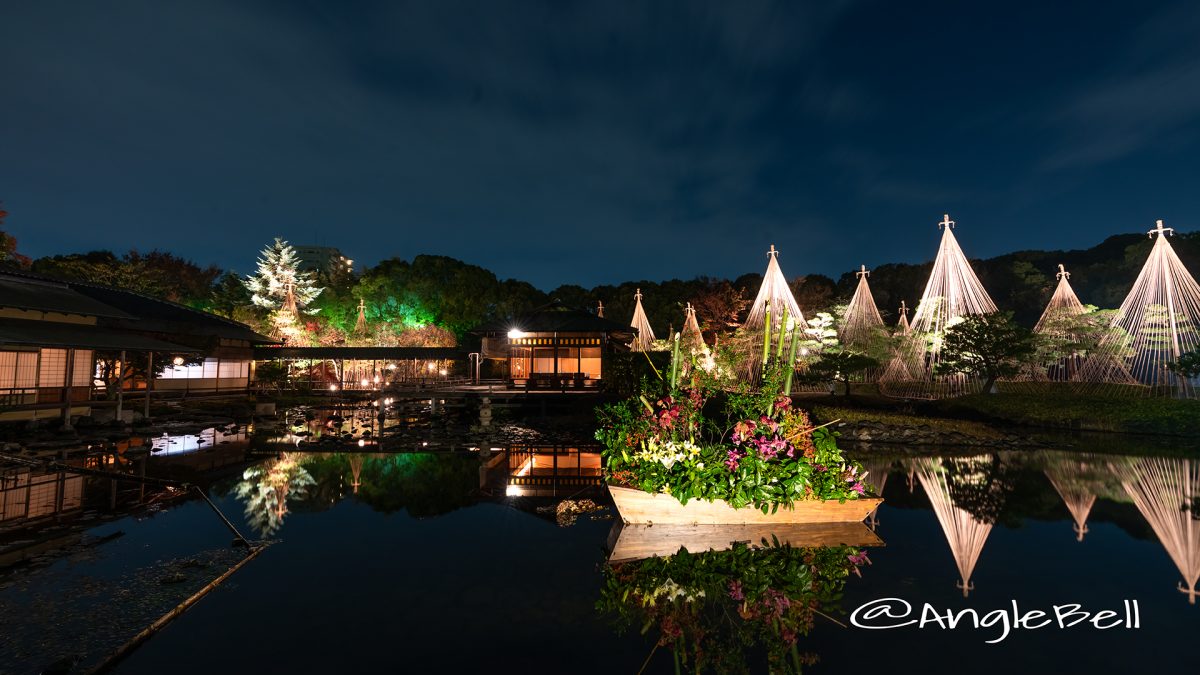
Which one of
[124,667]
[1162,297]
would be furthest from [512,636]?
[1162,297]

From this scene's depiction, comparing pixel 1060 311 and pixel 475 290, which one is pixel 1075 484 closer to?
pixel 1060 311

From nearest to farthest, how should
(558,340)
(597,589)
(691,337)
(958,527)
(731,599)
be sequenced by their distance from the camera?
1. (731,599)
2. (597,589)
3. (958,527)
4. (558,340)
5. (691,337)

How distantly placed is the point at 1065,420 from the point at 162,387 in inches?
1576

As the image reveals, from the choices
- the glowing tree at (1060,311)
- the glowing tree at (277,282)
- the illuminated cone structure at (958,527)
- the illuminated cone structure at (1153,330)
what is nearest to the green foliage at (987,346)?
the glowing tree at (1060,311)

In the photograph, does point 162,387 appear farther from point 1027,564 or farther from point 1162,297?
point 1162,297

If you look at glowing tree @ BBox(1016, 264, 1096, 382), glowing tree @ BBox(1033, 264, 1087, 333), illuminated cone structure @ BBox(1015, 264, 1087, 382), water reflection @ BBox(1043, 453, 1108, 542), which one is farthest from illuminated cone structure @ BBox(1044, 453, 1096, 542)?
glowing tree @ BBox(1033, 264, 1087, 333)

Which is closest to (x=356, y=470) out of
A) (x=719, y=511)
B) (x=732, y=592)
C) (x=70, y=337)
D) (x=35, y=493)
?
(x=35, y=493)

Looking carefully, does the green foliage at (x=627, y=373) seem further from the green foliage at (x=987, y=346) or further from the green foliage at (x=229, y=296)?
the green foliage at (x=229, y=296)

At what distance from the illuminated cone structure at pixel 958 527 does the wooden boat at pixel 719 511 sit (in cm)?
126

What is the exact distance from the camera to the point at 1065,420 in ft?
63.6

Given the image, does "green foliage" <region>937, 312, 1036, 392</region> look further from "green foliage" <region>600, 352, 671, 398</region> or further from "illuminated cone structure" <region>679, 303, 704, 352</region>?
"green foliage" <region>600, 352, 671, 398</region>

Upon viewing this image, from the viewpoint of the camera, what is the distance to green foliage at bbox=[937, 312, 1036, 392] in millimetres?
20828

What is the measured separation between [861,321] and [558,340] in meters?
16.5

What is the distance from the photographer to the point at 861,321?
2806 cm
